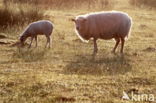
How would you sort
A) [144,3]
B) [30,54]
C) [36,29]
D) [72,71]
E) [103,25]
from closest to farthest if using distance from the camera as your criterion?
[72,71], [30,54], [103,25], [36,29], [144,3]

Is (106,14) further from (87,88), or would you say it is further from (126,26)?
(87,88)

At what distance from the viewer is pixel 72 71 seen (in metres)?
10.2

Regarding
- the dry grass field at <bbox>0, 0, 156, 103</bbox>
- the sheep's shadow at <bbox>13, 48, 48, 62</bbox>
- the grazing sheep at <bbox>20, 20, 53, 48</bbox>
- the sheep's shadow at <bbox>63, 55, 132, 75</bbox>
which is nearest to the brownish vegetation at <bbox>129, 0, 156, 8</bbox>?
the dry grass field at <bbox>0, 0, 156, 103</bbox>

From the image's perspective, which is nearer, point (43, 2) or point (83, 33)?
point (83, 33)

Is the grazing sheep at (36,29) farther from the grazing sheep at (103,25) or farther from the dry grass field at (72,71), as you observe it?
the grazing sheep at (103,25)

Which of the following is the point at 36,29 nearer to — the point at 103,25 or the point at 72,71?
the point at 103,25

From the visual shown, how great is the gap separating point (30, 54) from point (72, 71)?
9.86 feet

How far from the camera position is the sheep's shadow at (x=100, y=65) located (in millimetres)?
10148

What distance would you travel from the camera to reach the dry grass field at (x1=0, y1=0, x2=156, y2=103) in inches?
309

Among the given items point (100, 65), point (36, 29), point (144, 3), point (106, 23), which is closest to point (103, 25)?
point (106, 23)

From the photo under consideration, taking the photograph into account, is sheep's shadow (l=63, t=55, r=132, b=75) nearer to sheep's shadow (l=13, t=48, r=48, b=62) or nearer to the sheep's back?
the sheep's back

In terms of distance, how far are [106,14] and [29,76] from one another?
15.2 feet

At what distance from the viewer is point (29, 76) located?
9344 millimetres

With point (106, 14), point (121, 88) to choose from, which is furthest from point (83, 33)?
point (121, 88)
